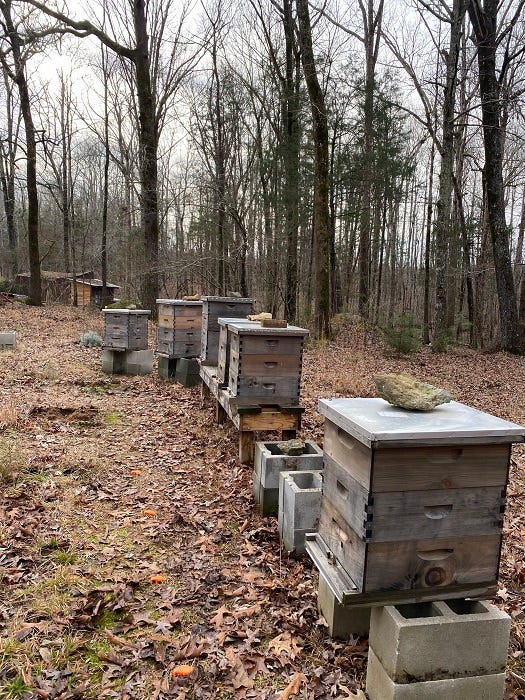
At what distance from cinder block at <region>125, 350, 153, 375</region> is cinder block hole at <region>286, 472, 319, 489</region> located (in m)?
6.71

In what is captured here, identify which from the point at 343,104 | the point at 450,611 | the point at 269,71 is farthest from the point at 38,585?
the point at 269,71

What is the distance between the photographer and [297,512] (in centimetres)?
395

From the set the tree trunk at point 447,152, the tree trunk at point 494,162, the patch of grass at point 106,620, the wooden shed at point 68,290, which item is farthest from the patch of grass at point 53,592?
the wooden shed at point 68,290

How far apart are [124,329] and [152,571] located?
687 centimetres

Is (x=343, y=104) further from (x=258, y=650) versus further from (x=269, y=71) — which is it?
(x=258, y=650)

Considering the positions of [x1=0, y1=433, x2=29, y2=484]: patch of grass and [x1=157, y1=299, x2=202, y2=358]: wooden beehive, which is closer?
[x1=0, y1=433, x2=29, y2=484]: patch of grass

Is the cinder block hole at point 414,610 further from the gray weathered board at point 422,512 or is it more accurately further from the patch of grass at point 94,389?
the patch of grass at point 94,389

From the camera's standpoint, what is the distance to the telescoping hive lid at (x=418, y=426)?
2.30 meters

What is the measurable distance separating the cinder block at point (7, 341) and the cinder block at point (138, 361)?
3.69m

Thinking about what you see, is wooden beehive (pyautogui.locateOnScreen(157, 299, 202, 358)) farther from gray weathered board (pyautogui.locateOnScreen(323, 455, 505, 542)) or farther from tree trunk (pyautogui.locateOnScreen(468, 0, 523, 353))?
tree trunk (pyautogui.locateOnScreen(468, 0, 523, 353))

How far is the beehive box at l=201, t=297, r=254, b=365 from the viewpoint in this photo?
25.6 ft

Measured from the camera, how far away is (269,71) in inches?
742

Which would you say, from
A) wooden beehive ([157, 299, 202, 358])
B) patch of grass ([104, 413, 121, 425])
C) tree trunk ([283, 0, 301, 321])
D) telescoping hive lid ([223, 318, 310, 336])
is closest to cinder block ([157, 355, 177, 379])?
wooden beehive ([157, 299, 202, 358])

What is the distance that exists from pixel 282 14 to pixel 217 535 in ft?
62.0
